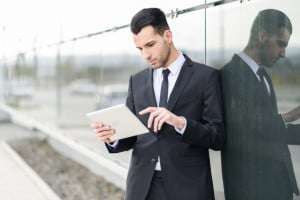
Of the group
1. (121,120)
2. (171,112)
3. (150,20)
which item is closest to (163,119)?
(171,112)

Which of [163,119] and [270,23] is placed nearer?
[163,119]

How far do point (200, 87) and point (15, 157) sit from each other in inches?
279

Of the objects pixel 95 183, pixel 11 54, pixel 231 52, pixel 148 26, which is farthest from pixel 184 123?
pixel 11 54

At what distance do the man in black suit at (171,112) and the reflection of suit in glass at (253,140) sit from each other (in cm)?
33

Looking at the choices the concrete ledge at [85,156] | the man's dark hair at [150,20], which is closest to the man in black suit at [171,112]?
the man's dark hair at [150,20]

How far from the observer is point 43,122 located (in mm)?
11047

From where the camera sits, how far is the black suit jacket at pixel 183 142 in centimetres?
278

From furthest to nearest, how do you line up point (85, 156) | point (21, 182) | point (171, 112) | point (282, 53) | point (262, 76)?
point (85, 156), point (21, 182), point (262, 76), point (282, 53), point (171, 112)

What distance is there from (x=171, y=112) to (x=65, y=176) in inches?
223

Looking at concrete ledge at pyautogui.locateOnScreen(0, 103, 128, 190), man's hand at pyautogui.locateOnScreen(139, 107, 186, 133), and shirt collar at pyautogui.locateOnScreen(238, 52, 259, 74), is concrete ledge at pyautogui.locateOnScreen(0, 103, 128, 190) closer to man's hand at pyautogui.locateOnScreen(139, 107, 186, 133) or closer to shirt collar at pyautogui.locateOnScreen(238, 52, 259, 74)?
shirt collar at pyautogui.locateOnScreen(238, 52, 259, 74)

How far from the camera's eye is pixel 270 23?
9.75 ft

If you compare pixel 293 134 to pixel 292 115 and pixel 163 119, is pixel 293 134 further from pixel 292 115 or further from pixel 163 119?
pixel 163 119

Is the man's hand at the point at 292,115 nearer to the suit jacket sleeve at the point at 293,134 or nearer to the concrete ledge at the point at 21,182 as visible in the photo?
the suit jacket sleeve at the point at 293,134

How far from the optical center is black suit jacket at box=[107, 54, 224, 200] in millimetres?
2783
